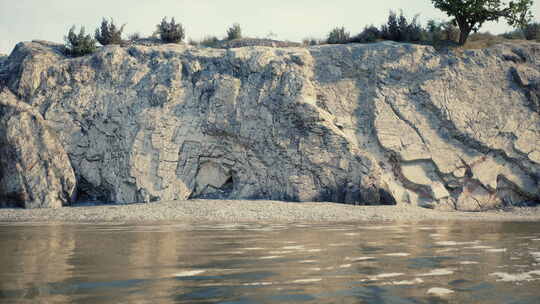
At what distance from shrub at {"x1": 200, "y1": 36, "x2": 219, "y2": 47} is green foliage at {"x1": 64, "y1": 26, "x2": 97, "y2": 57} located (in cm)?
441

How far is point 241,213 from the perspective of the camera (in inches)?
542

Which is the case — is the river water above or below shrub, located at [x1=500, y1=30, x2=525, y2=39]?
below

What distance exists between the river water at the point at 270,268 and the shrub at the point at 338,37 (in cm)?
1431

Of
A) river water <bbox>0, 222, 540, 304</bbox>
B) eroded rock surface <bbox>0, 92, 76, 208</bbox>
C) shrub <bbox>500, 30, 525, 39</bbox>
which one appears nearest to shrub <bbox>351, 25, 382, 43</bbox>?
shrub <bbox>500, 30, 525, 39</bbox>

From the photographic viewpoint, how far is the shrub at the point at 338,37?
72.6ft

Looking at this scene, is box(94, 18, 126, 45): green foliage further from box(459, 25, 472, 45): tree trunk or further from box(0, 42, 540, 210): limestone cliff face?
box(459, 25, 472, 45): tree trunk

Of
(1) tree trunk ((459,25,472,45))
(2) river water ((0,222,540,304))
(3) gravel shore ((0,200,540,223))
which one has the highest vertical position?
(1) tree trunk ((459,25,472,45))

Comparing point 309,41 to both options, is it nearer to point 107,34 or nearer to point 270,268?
A: point 107,34

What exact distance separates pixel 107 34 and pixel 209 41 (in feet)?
13.6

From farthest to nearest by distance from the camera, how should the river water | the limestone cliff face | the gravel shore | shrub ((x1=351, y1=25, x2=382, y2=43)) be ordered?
shrub ((x1=351, y1=25, x2=382, y2=43)) < the limestone cliff face < the gravel shore < the river water

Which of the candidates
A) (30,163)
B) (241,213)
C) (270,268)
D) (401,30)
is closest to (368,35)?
(401,30)

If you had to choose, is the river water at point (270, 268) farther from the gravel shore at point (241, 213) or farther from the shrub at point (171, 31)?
the shrub at point (171, 31)

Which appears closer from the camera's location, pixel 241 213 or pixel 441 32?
pixel 241 213

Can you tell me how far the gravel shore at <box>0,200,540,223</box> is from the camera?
13125mm
